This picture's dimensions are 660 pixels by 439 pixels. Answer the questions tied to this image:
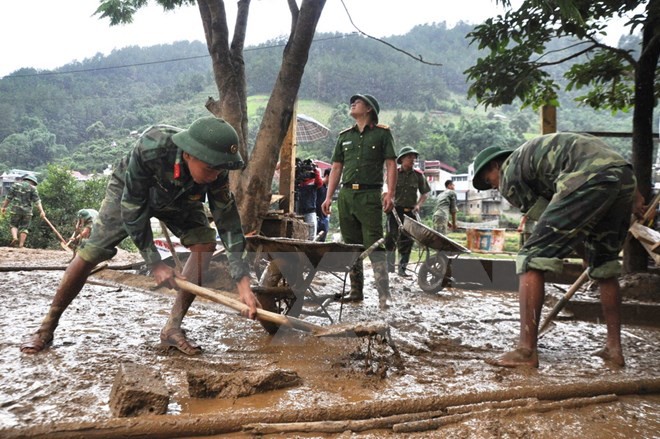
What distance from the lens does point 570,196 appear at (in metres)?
2.83

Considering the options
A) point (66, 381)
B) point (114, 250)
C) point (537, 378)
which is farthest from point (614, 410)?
point (114, 250)

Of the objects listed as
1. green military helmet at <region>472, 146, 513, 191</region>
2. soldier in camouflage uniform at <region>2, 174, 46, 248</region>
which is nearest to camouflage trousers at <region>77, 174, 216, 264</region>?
green military helmet at <region>472, 146, 513, 191</region>

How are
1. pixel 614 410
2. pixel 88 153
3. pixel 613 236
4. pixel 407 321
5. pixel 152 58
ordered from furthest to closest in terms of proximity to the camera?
pixel 152 58, pixel 88 153, pixel 407 321, pixel 613 236, pixel 614 410

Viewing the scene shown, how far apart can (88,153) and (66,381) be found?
182ft

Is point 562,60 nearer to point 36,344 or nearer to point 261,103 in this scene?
point 36,344

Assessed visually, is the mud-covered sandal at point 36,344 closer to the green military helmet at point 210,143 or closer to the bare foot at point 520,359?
the green military helmet at point 210,143

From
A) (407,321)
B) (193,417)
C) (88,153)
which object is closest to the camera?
(193,417)

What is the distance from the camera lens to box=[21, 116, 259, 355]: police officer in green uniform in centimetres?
284

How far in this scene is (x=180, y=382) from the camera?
2.55 m

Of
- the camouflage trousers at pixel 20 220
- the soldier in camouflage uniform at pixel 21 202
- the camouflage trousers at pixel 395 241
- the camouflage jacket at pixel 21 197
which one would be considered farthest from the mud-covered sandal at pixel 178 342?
the camouflage trousers at pixel 20 220

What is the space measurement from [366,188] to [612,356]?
2.67 m

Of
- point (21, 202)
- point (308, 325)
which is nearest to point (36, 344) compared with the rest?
point (308, 325)

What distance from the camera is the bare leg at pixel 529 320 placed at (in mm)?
2889

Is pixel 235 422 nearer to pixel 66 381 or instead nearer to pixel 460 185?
pixel 66 381
